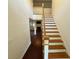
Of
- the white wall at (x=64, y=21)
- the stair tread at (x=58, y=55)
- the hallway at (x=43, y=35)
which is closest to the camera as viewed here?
the hallway at (x=43, y=35)

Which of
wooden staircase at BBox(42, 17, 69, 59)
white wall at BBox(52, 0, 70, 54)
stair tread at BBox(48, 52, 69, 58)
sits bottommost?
stair tread at BBox(48, 52, 69, 58)

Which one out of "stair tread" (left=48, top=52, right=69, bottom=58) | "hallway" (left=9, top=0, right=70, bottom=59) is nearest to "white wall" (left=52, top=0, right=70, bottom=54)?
"hallway" (left=9, top=0, right=70, bottom=59)

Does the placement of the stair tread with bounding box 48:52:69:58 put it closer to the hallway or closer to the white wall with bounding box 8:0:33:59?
the hallway

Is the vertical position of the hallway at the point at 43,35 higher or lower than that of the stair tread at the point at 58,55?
higher

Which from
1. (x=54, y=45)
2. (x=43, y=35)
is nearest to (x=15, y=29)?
(x=43, y=35)

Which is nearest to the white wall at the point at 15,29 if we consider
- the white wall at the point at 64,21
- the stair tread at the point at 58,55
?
the stair tread at the point at 58,55

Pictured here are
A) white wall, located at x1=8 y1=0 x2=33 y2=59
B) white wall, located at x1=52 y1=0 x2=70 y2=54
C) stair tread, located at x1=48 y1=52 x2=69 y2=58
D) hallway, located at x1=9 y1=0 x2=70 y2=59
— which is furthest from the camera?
white wall, located at x1=52 y1=0 x2=70 y2=54

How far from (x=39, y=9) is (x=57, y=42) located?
7049mm

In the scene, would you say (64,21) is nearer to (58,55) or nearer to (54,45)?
(54,45)

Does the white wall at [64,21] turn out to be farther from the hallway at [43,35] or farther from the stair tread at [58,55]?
the stair tread at [58,55]
